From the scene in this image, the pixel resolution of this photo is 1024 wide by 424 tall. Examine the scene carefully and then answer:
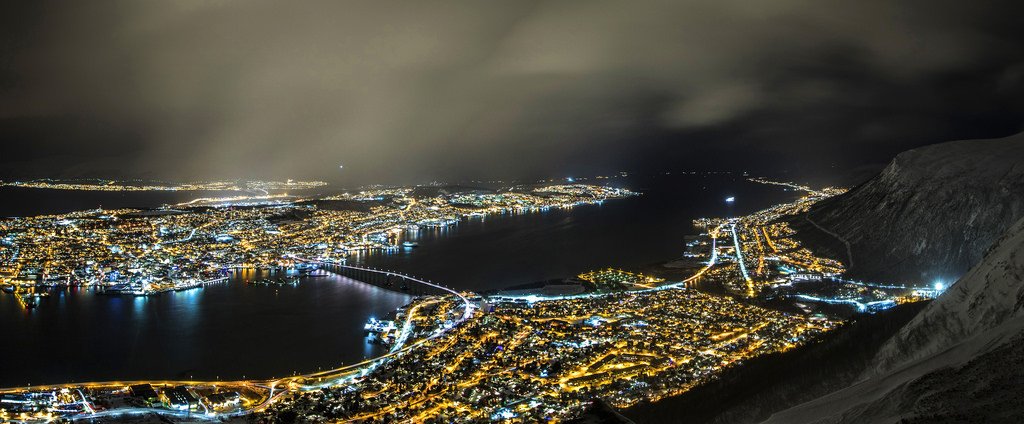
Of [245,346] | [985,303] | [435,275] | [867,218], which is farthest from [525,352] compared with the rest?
[867,218]

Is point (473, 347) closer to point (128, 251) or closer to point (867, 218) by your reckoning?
point (867, 218)

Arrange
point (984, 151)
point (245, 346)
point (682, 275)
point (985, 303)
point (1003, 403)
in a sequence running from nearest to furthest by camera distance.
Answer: point (1003, 403) → point (985, 303) → point (245, 346) → point (984, 151) → point (682, 275)

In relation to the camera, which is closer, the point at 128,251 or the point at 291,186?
the point at 128,251


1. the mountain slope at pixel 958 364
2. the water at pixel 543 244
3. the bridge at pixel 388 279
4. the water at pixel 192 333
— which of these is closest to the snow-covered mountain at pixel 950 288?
the mountain slope at pixel 958 364

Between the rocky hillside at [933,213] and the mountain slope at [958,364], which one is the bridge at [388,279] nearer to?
the rocky hillside at [933,213]

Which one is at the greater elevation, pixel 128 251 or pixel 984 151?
pixel 984 151

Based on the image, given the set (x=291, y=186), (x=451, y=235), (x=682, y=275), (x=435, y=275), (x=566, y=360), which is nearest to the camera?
(x=566, y=360)

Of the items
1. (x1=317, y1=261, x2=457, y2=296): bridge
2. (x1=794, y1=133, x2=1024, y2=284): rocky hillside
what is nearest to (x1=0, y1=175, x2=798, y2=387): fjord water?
(x1=317, y1=261, x2=457, y2=296): bridge
